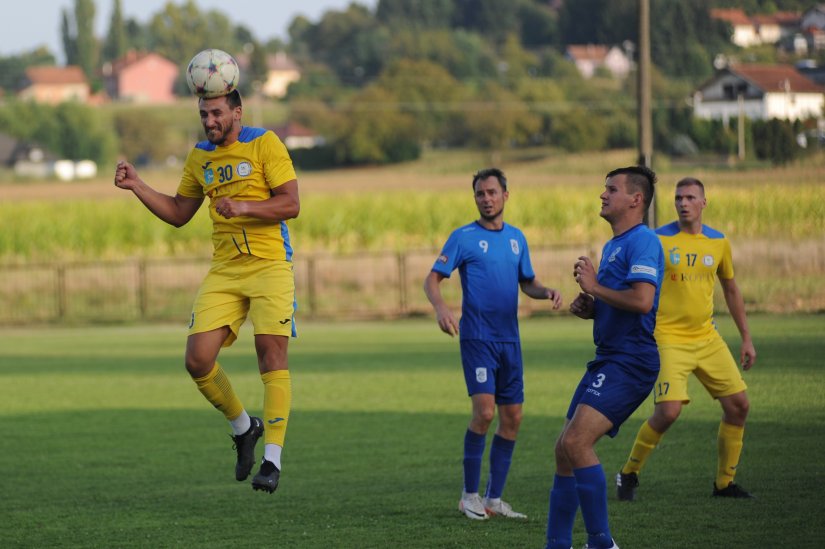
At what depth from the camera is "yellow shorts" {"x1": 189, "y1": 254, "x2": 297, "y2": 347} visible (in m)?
8.22

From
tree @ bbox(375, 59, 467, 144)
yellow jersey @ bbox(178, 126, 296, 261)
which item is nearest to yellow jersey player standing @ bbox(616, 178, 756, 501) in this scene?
yellow jersey @ bbox(178, 126, 296, 261)

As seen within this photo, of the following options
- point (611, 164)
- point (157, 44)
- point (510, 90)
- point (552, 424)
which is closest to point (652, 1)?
point (611, 164)

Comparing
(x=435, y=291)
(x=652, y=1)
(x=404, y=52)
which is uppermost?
(x=404, y=52)

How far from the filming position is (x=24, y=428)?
1500 cm

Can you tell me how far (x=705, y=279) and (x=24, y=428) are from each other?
8.39 meters

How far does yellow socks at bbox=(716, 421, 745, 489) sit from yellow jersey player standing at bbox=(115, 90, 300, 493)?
140 inches

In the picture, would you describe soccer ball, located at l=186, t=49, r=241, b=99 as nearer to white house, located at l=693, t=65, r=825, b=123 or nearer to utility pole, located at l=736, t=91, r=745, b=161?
white house, located at l=693, t=65, r=825, b=123

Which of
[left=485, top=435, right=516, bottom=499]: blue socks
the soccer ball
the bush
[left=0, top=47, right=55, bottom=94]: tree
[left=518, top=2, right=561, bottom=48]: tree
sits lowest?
[left=485, top=435, right=516, bottom=499]: blue socks

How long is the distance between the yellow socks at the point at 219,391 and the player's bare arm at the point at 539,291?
7.64 feet

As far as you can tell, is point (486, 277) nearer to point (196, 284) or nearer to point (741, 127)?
point (741, 127)

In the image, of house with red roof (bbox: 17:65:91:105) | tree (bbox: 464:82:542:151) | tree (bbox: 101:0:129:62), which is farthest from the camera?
tree (bbox: 101:0:129:62)

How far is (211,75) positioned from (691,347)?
4284 mm

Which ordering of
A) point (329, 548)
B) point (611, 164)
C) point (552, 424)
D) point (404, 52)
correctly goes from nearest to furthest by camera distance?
point (329, 548) < point (552, 424) < point (611, 164) < point (404, 52)

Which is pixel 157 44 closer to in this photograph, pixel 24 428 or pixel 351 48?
pixel 351 48
